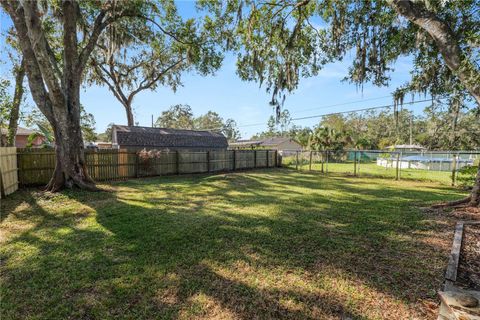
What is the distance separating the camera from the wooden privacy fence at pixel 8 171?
639cm

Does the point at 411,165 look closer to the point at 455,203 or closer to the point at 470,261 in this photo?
the point at 455,203

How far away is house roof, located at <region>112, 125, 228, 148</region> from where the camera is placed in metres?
17.4

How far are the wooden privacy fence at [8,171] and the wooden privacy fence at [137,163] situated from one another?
52cm

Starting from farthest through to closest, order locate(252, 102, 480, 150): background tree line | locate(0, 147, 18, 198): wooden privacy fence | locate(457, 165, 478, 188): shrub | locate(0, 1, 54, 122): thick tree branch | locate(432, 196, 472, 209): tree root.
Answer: locate(252, 102, 480, 150): background tree line
locate(457, 165, 478, 188): shrub
locate(0, 1, 54, 122): thick tree branch
locate(0, 147, 18, 198): wooden privacy fence
locate(432, 196, 472, 209): tree root

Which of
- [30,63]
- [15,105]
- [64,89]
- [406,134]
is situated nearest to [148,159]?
[64,89]

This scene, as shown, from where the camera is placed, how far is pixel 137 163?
1147cm

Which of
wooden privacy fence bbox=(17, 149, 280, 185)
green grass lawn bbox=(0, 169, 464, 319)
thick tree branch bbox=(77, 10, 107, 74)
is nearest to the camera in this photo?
green grass lawn bbox=(0, 169, 464, 319)

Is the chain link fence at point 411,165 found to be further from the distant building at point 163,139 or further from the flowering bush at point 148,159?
the flowering bush at point 148,159

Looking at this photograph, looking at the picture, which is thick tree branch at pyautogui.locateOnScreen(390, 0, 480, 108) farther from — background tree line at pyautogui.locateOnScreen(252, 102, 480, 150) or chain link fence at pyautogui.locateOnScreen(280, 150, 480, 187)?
background tree line at pyautogui.locateOnScreen(252, 102, 480, 150)

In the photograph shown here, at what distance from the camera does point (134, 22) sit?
10273 mm

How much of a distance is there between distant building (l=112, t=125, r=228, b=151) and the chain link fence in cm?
675

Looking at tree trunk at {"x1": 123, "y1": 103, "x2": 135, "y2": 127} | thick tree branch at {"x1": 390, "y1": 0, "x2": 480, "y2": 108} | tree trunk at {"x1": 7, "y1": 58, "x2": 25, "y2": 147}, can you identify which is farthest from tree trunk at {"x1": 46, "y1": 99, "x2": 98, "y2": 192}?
tree trunk at {"x1": 123, "y1": 103, "x2": 135, "y2": 127}

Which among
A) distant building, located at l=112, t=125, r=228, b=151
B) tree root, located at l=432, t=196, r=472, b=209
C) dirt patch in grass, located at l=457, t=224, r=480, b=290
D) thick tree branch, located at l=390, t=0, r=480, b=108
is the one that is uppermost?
thick tree branch, located at l=390, t=0, r=480, b=108

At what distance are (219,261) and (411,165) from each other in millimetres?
25404
